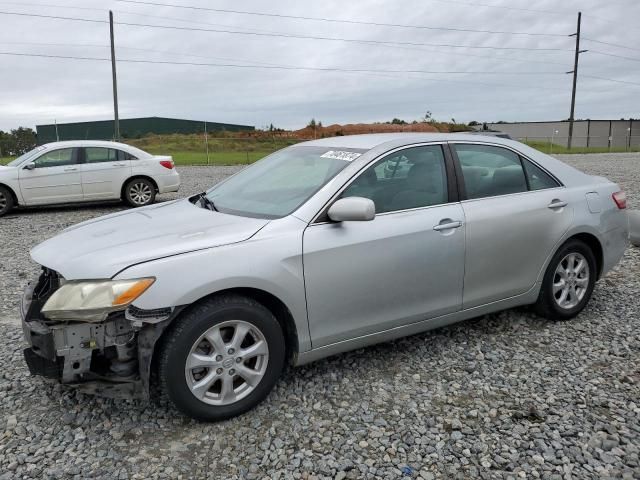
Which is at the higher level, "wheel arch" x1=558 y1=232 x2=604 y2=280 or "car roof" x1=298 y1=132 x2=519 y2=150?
"car roof" x1=298 y1=132 x2=519 y2=150

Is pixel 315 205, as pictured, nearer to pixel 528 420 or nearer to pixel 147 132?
pixel 528 420

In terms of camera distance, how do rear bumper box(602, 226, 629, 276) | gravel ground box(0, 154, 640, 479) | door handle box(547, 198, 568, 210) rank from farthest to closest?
rear bumper box(602, 226, 629, 276)
door handle box(547, 198, 568, 210)
gravel ground box(0, 154, 640, 479)

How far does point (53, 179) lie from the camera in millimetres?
11344

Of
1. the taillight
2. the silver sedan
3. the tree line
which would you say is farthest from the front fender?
the tree line

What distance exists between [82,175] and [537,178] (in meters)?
9.90

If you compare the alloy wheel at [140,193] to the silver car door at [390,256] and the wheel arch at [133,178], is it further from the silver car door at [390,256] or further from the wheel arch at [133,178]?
the silver car door at [390,256]

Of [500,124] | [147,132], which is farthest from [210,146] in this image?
[500,124]

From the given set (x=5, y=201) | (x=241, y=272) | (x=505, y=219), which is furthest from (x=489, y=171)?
(x=5, y=201)

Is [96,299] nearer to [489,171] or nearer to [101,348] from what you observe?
[101,348]

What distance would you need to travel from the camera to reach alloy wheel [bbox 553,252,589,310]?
454 cm

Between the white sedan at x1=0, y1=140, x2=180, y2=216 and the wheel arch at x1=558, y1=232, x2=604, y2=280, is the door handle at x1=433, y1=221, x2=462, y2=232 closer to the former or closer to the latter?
the wheel arch at x1=558, y1=232, x2=604, y2=280

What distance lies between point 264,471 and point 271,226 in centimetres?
133

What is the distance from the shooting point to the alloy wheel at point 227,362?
9.83 ft

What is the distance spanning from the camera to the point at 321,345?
337 centimetres
